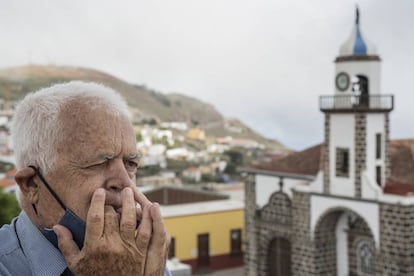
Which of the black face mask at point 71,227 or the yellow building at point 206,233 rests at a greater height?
the black face mask at point 71,227

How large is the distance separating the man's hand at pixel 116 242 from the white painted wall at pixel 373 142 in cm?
1016

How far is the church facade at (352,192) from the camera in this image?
1037cm

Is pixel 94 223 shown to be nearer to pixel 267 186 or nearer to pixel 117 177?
pixel 117 177

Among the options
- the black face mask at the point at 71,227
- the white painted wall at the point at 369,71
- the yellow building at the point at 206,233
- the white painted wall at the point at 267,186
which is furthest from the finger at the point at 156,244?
the yellow building at the point at 206,233

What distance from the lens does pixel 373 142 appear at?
1100 cm

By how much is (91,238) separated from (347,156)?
10.5m

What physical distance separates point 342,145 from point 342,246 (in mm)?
1774

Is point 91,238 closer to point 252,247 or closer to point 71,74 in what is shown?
point 252,247

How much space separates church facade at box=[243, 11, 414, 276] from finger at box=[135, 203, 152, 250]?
9505 millimetres

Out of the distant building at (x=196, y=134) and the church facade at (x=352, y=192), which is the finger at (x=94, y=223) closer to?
the church facade at (x=352, y=192)

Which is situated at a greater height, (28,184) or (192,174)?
(28,184)

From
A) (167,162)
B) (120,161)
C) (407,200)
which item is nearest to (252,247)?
(407,200)

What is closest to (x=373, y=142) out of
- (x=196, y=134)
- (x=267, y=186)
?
(x=267, y=186)

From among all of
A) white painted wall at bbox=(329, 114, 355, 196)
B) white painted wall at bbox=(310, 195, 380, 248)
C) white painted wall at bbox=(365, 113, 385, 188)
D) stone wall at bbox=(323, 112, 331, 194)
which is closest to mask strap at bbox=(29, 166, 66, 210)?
white painted wall at bbox=(310, 195, 380, 248)
